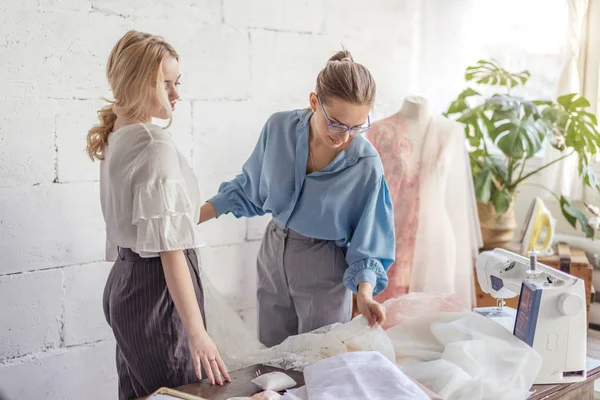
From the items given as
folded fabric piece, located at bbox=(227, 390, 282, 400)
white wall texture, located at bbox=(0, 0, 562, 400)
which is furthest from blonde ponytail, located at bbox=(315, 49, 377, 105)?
white wall texture, located at bbox=(0, 0, 562, 400)

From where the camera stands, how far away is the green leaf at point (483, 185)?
3730 millimetres

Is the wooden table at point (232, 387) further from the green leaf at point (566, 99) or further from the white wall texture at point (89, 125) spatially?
the green leaf at point (566, 99)

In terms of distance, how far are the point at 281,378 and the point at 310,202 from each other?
25.1 inches

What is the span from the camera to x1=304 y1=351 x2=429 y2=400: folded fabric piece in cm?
162

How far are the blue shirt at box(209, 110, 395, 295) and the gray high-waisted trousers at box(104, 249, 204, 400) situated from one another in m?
0.56

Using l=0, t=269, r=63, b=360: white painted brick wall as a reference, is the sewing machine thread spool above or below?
above

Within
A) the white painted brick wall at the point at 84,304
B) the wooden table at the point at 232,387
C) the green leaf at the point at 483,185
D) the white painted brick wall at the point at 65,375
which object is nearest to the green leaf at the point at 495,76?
the green leaf at the point at 483,185

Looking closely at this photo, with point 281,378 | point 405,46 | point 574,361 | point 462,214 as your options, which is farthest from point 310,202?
point 405,46

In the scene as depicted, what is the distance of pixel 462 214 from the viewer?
11.3 ft

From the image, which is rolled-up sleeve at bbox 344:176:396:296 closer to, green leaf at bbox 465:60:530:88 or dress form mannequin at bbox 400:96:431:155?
dress form mannequin at bbox 400:96:431:155

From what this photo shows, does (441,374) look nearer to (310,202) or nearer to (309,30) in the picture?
(310,202)

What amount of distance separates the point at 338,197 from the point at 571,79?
2365mm

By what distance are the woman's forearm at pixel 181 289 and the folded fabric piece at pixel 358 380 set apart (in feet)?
1.05

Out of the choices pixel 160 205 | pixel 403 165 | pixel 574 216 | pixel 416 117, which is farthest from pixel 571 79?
pixel 160 205
